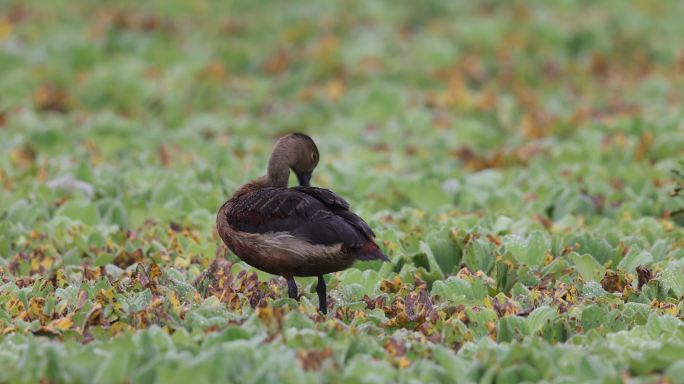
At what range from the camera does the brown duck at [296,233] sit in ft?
17.9

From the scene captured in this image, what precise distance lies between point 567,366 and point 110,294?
2100 mm

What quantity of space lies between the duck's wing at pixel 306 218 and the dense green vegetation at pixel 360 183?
1.09ft

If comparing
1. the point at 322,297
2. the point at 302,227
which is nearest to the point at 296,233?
the point at 302,227

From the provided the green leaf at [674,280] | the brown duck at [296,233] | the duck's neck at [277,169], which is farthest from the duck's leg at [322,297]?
the green leaf at [674,280]

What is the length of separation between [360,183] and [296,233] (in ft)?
12.2

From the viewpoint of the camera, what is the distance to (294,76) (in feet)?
45.8

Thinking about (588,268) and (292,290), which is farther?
(588,268)

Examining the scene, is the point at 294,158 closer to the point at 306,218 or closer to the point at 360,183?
the point at 306,218

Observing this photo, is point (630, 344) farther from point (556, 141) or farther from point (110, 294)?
point (556, 141)

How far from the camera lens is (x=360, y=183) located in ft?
30.3

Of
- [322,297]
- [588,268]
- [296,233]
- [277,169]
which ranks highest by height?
[277,169]

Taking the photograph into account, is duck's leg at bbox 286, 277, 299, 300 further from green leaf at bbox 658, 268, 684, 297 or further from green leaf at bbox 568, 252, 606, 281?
green leaf at bbox 658, 268, 684, 297

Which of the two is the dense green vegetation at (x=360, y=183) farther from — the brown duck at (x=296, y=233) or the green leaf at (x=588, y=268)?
the brown duck at (x=296, y=233)

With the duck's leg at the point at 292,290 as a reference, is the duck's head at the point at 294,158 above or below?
above
